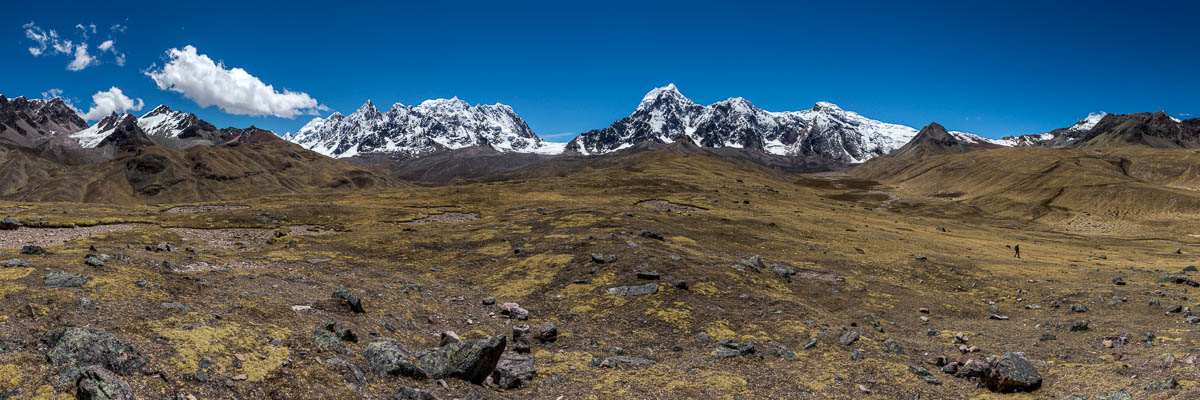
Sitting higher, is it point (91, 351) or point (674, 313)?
point (91, 351)

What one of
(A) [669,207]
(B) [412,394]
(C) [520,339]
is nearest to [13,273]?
(B) [412,394]

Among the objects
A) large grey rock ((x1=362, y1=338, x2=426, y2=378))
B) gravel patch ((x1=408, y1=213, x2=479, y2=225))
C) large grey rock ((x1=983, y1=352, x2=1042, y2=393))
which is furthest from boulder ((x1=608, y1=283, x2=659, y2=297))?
gravel patch ((x1=408, y1=213, x2=479, y2=225))

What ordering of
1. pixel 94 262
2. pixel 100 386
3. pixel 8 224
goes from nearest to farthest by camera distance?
pixel 100 386 < pixel 94 262 < pixel 8 224

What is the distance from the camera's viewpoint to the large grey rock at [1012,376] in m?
18.9

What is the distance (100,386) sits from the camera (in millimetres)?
11758

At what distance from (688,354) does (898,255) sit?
1638 inches

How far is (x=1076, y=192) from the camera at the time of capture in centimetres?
17925

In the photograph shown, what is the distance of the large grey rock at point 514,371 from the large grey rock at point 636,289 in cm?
1127

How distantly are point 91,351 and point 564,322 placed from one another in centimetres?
1910

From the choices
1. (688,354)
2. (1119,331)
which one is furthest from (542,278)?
(1119,331)

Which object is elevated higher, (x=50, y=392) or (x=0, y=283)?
(x=0, y=283)

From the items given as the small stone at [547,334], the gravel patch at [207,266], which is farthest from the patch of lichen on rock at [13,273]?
the small stone at [547,334]

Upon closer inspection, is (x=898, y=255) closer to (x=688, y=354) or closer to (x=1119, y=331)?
(x=1119, y=331)

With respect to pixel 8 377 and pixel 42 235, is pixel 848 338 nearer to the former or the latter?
pixel 8 377
